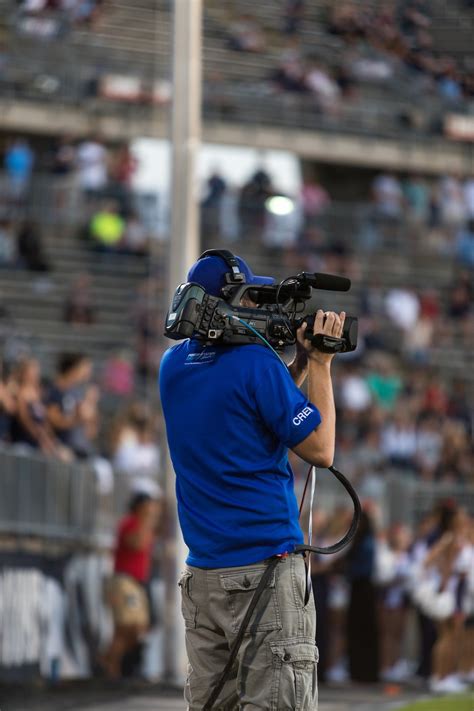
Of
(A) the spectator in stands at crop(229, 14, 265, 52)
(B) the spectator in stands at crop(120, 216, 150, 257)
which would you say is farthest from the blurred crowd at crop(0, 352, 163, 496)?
(A) the spectator in stands at crop(229, 14, 265, 52)

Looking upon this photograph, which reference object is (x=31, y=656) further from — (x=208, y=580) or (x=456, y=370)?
(x=456, y=370)

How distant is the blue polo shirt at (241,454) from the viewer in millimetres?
4488

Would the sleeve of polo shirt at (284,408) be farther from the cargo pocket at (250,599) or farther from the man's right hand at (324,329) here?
the cargo pocket at (250,599)

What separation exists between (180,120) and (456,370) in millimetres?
7293

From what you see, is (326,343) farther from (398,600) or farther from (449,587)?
(449,587)

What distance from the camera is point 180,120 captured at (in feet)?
41.0

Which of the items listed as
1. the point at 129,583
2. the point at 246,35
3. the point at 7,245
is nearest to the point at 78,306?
the point at 7,245

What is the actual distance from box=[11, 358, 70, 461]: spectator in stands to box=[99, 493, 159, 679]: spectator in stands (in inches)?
26.6

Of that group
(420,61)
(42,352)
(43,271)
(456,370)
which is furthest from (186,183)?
(420,61)

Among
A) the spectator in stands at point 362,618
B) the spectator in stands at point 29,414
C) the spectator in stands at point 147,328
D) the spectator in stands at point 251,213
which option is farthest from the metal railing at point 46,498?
the spectator in stands at point 251,213

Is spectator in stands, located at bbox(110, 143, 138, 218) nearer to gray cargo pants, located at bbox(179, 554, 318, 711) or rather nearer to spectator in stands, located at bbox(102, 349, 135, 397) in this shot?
spectator in stands, located at bbox(102, 349, 135, 397)

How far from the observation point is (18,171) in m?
18.1

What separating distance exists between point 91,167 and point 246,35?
21.9 feet

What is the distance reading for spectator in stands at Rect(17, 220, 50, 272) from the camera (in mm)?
16844
